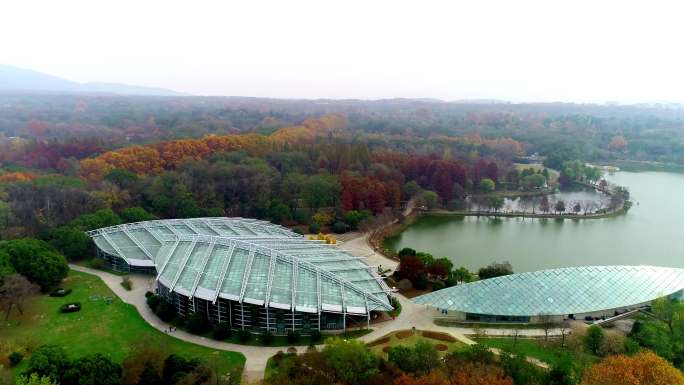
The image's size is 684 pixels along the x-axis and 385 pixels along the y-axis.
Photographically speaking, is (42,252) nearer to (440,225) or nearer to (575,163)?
(440,225)

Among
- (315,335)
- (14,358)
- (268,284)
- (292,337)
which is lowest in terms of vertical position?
(14,358)

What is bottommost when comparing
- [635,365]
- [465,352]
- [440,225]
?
[440,225]

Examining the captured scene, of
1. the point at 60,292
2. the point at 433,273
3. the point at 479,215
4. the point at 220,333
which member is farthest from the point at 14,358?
the point at 479,215

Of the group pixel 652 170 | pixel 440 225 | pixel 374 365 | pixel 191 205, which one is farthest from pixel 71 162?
pixel 652 170

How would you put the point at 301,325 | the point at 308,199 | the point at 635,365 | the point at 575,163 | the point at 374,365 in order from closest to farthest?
the point at 635,365
the point at 374,365
the point at 301,325
the point at 308,199
the point at 575,163

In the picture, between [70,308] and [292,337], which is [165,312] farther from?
[292,337]
